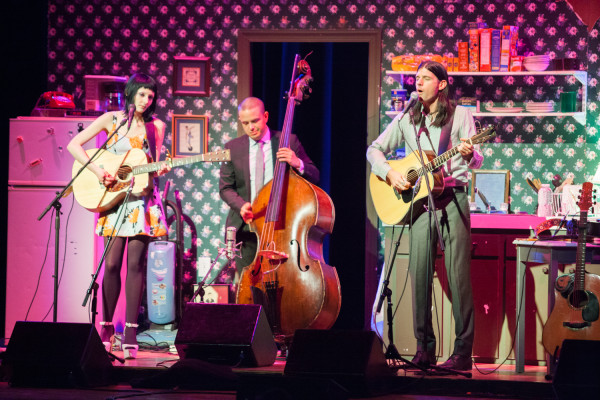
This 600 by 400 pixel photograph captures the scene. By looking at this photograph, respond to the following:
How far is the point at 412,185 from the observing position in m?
4.82

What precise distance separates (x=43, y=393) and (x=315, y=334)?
1469 millimetres

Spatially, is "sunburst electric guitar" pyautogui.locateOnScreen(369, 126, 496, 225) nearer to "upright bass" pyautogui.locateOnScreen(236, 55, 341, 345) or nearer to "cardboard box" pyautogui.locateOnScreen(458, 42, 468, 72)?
"upright bass" pyautogui.locateOnScreen(236, 55, 341, 345)

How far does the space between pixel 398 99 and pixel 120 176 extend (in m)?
2.34

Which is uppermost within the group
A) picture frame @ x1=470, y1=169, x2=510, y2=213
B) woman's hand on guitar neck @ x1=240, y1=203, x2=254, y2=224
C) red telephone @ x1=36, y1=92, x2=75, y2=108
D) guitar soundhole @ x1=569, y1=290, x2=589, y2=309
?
red telephone @ x1=36, y1=92, x2=75, y2=108

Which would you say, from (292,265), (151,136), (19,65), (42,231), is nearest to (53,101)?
(19,65)

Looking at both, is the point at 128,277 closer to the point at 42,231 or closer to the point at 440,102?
the point at 42,231

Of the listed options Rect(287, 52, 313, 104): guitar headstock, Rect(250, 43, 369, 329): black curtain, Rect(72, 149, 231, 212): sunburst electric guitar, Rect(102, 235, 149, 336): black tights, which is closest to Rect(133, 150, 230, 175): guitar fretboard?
Rect(72, 149, 231, 212): sunburst electric guitar

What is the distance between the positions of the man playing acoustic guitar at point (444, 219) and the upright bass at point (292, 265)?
1.73 feet

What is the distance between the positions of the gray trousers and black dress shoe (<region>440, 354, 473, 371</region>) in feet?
0.10

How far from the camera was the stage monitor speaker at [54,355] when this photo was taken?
13.8ft

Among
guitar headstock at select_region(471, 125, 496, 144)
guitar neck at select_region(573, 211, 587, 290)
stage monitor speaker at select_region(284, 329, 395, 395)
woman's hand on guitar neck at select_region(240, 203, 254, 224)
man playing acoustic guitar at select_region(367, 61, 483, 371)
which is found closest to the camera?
stage monitor speaker at select_region(284, 329, 395, 395)

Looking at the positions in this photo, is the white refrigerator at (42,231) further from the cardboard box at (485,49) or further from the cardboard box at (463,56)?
the cardboard box at (485,49)

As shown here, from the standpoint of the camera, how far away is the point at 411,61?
20.3ft

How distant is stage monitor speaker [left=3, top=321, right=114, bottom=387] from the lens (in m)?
4.21
